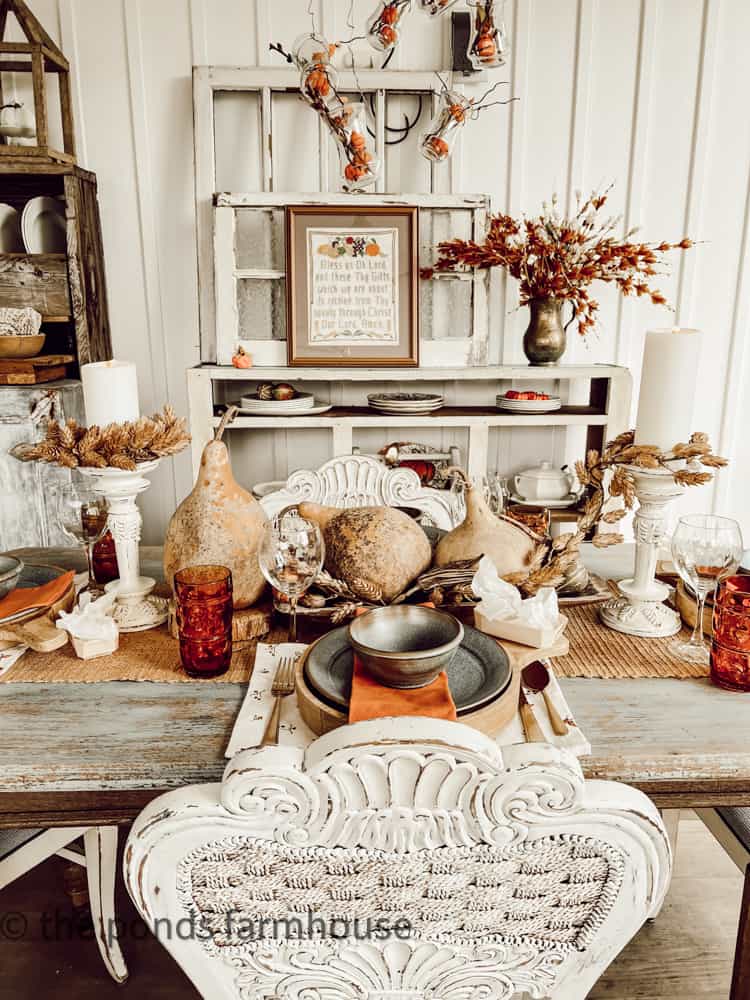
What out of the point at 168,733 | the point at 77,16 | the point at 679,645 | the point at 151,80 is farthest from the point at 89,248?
the point at 679,645

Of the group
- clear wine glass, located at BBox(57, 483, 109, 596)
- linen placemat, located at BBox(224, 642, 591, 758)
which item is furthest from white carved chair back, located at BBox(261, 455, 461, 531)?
linen placemat, located at BBox(224, 642, 591, 758)

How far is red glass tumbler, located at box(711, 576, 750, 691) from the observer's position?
3.48ft

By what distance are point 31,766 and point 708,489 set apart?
265 cm

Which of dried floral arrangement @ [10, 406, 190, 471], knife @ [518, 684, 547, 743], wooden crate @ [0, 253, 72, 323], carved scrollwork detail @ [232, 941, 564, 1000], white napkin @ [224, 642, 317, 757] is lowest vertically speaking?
carved scrollwork detail @ [232, 941, 564, 1000]

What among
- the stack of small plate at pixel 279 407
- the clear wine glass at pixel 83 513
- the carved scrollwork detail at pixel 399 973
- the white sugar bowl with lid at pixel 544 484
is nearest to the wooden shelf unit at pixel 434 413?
the stack of small plate at pixel 279 407

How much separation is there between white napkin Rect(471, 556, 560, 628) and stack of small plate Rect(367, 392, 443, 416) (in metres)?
1.44

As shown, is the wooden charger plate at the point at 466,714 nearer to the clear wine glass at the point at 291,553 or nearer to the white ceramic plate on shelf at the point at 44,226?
the clear wine glass at the point at 291,553

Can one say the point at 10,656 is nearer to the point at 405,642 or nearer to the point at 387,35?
the point at 405,642

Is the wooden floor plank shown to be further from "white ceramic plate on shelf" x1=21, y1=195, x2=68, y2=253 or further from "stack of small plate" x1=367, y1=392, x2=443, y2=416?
"white ceramic plate on shelf" x1=21, y1=195, x2=68, y2=253

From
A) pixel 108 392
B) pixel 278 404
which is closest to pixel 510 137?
pixel 278 404

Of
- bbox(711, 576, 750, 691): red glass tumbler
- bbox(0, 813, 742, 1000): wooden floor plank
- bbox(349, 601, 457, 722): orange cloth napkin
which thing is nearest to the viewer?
bbox(349, 601, 457, 722): orange cloth napkin

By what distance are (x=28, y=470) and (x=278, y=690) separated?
65.7 inches

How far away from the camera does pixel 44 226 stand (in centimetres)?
250

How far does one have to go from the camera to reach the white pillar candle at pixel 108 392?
1.25m
